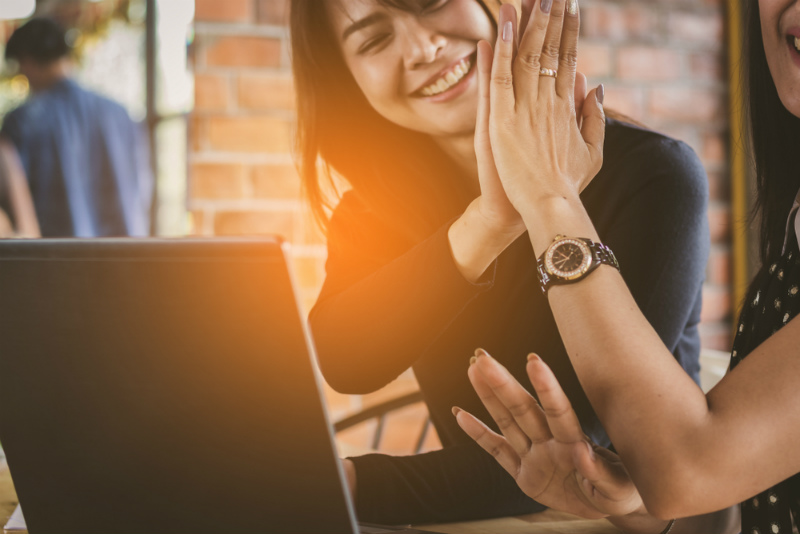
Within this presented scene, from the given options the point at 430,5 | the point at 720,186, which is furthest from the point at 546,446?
the point at 720,186

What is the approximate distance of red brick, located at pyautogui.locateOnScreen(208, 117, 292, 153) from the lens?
1603 millimetres

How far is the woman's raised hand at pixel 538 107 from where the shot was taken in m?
0.73

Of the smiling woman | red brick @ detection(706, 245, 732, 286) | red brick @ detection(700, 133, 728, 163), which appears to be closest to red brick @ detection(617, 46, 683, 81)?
red brick @ detection(700, 133, 728, 163)

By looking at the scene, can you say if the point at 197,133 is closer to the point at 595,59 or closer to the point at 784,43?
the point at 595,59

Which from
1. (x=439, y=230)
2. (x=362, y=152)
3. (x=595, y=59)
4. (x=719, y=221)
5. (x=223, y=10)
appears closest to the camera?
(x=439, y=230)

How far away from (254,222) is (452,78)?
715mm

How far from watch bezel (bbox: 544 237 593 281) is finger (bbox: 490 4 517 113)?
0.18 metres

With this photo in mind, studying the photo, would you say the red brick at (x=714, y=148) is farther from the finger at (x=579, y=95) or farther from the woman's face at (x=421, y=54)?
the finger at (x=579, y=95)

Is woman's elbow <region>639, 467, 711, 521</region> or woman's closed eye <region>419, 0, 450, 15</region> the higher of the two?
woman's closed eye <region>419, 0, 450, 15</region>

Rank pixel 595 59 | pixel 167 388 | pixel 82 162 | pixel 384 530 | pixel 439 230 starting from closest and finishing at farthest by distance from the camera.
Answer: pixel 167 388, pixel 384 530, pixel 439 230, pixel 595 59, pixel 82 162

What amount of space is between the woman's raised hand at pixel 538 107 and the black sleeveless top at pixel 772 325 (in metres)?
0.26

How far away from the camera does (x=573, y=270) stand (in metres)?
0.63

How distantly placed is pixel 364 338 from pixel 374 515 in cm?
27

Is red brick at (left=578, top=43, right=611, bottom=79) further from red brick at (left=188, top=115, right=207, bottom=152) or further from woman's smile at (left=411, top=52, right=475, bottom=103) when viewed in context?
red brick at (left=188, top=115, right=207, bottom=152)
